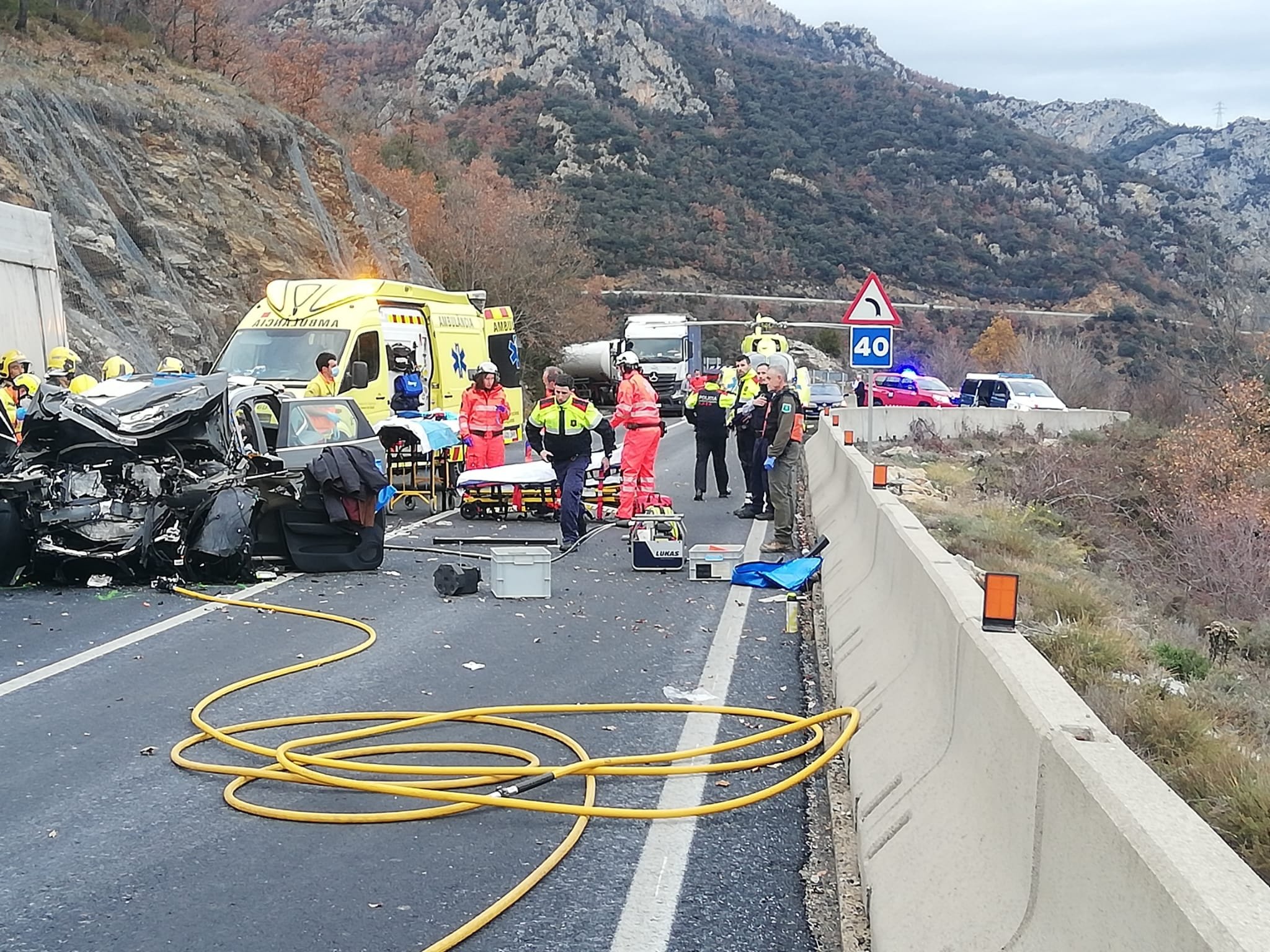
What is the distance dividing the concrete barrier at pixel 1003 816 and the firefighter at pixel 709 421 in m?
10.0

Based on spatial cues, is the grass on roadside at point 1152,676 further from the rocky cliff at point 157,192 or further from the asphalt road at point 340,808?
the rocky cliff at point 157,192

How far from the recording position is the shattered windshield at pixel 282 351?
15008mm

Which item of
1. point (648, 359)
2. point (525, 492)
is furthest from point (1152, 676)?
point (648, 359)

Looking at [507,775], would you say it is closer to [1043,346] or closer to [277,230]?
[277,230]

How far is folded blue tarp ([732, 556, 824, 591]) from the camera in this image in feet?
32.7

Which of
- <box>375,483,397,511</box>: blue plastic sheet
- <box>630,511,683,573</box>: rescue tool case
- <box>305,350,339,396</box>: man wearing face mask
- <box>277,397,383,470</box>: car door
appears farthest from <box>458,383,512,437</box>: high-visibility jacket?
<box>630,511,683,573</box>: rescue tool case

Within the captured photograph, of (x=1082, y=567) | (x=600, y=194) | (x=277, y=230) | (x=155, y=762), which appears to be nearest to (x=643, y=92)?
(x=600, y=194)

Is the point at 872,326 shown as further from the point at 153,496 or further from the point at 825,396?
the point at 825,396

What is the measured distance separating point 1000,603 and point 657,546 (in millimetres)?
7077

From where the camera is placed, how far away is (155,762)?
5543 millimetres

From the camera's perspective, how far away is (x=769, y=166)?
10012 centimetres

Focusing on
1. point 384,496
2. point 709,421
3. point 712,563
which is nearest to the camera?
point 712,563

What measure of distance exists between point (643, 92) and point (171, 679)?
105 metres

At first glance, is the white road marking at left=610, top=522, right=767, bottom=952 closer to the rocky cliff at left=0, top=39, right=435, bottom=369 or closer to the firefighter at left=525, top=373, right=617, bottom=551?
the firefighter at left=525, top=373, right=617, bottom=551
